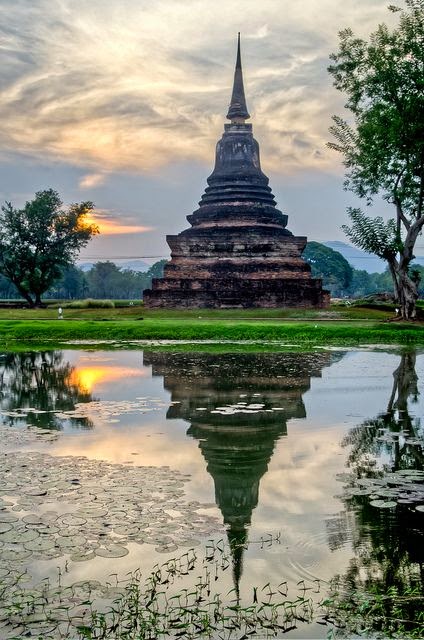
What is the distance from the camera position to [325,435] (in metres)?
10.3

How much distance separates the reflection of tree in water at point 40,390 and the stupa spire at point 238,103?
4034 cm

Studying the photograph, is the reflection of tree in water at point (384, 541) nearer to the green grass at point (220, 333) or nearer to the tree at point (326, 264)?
the green grass at point (220, 333)

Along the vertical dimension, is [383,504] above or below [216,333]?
below

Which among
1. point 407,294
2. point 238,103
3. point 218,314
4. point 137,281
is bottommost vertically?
point 218,314

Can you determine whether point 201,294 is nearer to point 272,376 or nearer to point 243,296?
point 243,296

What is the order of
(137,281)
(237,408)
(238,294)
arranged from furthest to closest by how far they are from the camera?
(137,281)
(238,294)
(237,408)

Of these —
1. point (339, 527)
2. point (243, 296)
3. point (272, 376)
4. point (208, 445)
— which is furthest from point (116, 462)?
point (243, 296)

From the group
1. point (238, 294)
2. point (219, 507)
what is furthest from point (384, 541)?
point (238, 294)

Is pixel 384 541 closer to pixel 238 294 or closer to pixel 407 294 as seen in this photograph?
pixel 407 294

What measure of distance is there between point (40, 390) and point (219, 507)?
924 centimetres

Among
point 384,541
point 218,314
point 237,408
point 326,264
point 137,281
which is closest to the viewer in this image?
point 384,541

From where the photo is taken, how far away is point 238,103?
57938 millimetres

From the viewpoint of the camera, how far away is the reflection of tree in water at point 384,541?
15.5ft

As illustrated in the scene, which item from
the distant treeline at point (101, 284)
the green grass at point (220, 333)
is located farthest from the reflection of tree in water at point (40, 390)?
the distant treeline at point (101, 284)
